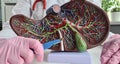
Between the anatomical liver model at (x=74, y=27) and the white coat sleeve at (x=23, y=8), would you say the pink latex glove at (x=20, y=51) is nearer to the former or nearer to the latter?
the anatomical liver model at (x=74, y=27)

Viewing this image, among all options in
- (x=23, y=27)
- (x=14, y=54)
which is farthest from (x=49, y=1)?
(x=14, y=54)

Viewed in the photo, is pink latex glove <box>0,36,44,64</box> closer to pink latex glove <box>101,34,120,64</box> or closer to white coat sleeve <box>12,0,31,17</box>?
pink latex glove <box>101,34,120,64</box>

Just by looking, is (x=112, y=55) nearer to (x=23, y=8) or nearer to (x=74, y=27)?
(x=74, y=27)

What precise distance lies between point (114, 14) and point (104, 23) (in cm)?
183

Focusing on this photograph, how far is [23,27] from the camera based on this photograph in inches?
20.2

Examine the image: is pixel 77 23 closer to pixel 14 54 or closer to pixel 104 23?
pixel 104 23

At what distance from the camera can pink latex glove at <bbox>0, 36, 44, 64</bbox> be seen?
412 mm

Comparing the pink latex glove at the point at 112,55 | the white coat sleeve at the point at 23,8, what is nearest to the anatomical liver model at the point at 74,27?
the pink latex glove at the point at 112,55

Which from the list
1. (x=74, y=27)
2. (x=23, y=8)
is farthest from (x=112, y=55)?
(x=23, y=8)

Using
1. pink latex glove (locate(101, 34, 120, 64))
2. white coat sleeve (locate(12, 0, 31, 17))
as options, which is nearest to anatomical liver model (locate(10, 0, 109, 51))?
pink latex glove (locate(101, 34, 120, 64))

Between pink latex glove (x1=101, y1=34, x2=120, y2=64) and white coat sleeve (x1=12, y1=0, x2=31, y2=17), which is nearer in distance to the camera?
pink latex glove (x1=101, y1=34, x2=120, y2=64)

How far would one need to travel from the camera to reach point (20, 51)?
419mm

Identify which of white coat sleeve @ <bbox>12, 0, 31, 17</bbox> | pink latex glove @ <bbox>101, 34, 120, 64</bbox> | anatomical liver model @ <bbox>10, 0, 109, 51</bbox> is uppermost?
white coat sleeve @ <bbox>12, 0, 31, 17</bbox>

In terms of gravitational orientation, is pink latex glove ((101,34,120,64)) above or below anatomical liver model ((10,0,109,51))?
below
